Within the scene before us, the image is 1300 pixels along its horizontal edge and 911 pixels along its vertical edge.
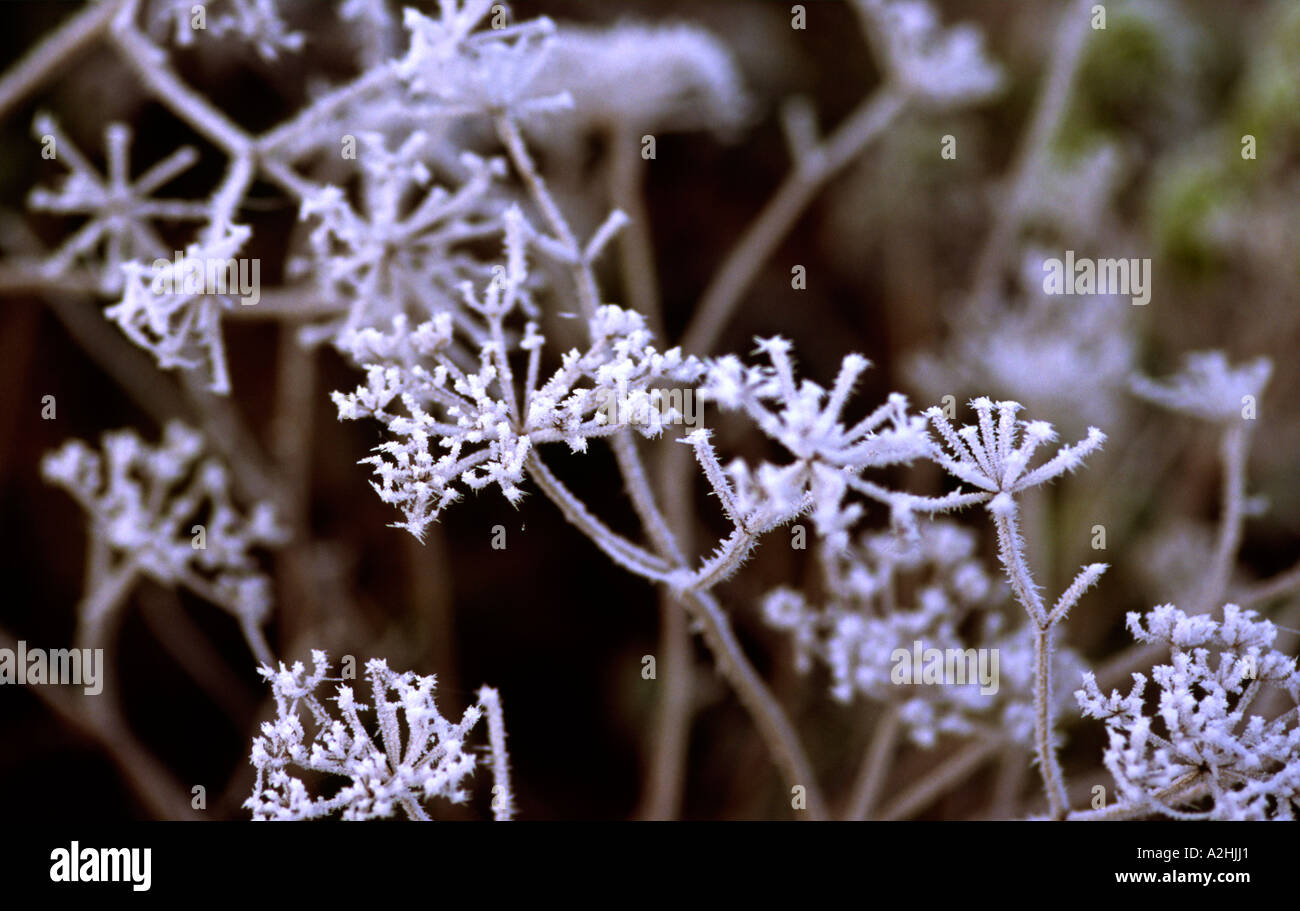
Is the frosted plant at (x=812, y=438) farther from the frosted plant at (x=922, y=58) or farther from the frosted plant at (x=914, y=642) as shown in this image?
the frosted plant at (x=922, y=58)

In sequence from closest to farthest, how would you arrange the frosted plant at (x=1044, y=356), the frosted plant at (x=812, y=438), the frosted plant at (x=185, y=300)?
the frosted plant at (x=812, y=438)
the frosted plant at (x=185, y=300)
the frosted plant at (x=1044, y=356)

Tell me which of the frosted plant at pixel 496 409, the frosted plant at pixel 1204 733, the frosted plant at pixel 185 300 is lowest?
the frosted plant at pixel 1204 733

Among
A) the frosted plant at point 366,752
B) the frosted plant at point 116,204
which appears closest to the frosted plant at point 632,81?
the frosted plant at point 116,204

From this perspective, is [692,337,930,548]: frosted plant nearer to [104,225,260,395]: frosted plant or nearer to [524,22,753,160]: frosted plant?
[104,225,260,395]: frosted plant

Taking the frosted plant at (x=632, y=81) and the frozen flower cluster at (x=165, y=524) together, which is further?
the frosted plant at (x=632, y=81)

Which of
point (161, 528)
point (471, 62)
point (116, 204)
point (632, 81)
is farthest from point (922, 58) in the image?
point (161, 528)

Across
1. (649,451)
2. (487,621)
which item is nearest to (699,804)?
(487,621)

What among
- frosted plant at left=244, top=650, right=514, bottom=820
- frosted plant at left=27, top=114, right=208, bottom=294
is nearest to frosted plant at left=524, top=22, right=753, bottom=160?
frosted plant at left=27, top=114, right=208, bottom=294
